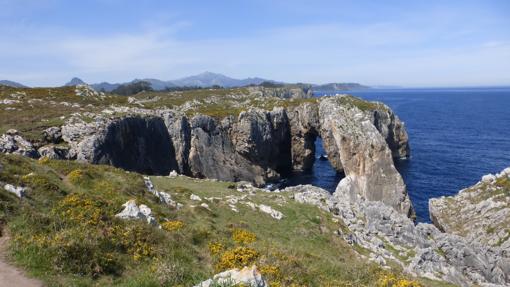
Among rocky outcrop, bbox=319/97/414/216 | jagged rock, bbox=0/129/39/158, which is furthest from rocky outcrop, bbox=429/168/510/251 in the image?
jagged rock, bbox=0/129/39/158

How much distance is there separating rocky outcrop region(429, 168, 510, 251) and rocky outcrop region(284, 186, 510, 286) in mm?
5381

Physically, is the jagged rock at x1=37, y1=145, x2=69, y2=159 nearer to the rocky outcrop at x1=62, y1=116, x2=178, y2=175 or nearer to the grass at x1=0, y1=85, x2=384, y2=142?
the rocky outcrop at x1=62, y1=116, x2=178, y2=175

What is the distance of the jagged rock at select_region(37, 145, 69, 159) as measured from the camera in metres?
45.8

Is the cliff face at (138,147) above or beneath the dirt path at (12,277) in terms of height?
beneath

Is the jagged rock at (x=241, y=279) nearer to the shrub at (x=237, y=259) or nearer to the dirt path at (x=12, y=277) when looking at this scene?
the shrub at (x=237, y=259)

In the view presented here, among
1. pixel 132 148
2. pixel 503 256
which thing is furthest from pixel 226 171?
pixel 503 256

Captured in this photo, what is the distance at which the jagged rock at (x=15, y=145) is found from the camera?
43469 mm

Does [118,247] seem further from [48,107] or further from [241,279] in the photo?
[48,107]

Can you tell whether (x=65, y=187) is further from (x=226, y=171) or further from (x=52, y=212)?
(x=226, y=171)

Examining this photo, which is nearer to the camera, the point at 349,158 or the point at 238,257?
the point at 238,257

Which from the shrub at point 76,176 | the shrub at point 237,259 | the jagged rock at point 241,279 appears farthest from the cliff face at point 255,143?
the jagged rock at point 241,279

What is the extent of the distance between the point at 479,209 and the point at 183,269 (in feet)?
161

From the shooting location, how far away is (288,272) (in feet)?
49.0

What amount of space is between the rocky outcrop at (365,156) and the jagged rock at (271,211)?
2792 centimetres
